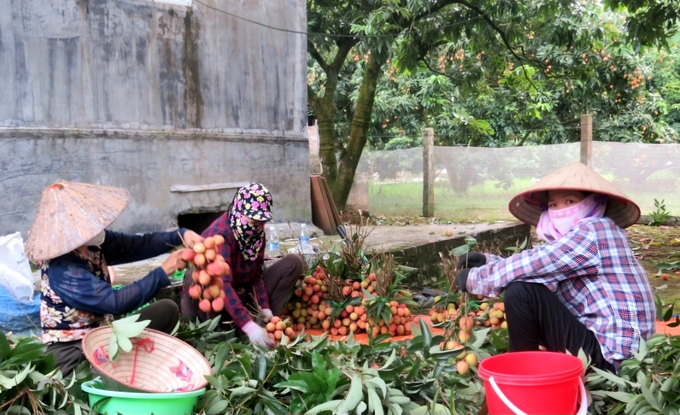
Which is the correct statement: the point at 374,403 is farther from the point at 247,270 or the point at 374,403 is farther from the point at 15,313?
the point at 15,313

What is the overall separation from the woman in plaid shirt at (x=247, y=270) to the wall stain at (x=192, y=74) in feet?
8.54

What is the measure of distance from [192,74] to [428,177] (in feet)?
18.4

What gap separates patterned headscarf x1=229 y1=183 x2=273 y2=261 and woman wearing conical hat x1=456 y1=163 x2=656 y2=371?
1221 mm

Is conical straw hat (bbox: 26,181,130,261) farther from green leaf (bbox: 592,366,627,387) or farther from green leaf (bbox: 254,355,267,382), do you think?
green leaf (bbox: 592,366,627,387)

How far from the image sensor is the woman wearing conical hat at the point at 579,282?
2.43 m

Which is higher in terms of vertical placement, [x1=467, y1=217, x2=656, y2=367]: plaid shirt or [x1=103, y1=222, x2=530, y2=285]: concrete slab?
[x1=467, y1=217, x2=656, y2=367]: plaid shirt

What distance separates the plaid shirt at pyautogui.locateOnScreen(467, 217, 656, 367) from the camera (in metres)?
2.42

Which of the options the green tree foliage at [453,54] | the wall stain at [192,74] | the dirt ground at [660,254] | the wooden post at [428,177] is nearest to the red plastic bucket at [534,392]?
the dirt ground at [660,254]

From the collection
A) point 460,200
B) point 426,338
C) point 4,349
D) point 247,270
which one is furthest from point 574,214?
point 460,200

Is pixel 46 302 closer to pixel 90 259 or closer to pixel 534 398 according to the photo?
pixel 90 259

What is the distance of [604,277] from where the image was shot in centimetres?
245

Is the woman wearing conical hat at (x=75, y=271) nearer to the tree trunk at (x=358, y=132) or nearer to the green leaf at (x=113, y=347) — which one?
the green leaf at (x=113, y=347)

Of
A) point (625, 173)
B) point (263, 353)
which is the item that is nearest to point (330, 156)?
point (625, 173)

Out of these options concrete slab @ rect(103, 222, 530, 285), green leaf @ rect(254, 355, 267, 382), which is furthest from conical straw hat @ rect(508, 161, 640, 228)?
concrete slab @ rect(103, 222, 530, 285)
